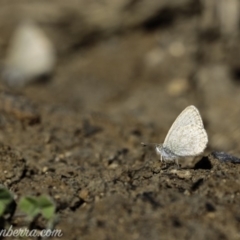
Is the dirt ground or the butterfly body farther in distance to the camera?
the butterfly body

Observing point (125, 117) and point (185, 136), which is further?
point (125, 117)

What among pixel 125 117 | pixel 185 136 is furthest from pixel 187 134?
pixel 125 117

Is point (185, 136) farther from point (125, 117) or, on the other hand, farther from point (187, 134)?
point (125, 117)

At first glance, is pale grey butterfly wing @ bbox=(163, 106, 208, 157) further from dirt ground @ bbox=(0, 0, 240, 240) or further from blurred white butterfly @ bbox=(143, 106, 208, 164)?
dirt ground @ bbox=(0, 0, 240, 240)

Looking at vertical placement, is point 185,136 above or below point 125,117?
above

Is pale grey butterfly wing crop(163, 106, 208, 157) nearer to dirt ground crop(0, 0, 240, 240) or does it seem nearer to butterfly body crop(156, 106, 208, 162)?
butterfly body crop(156, 106, 208, 162)

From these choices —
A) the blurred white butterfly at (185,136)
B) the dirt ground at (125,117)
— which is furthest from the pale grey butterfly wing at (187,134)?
the dirt ground at (125,117)

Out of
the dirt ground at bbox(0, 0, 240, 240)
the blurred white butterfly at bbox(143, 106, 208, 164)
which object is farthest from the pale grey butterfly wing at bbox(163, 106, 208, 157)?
the dirt ground at bbox(0, 0, 240, 240)

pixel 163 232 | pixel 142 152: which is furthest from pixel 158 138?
pixel 163 232
